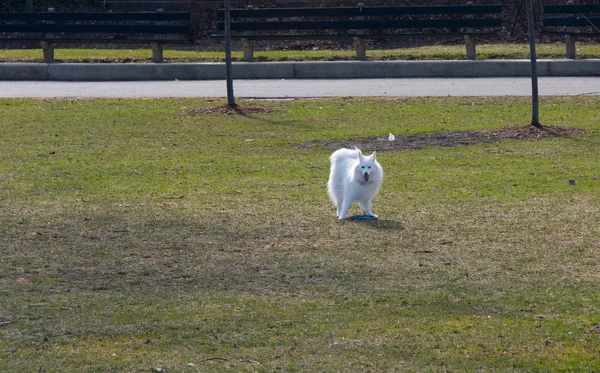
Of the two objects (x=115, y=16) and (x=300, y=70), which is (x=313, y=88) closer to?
(x=300, y=70)

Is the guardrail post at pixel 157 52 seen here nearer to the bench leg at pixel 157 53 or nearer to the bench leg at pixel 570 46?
the bench leg at pixel 157 53

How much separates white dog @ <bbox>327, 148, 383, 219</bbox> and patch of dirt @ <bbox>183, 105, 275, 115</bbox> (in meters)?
6.44

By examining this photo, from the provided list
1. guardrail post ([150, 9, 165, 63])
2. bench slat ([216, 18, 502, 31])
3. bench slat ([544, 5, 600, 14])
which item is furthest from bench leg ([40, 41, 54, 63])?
bench slat ([544, 5, 600, 14])

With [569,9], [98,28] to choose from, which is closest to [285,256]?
[98,28]

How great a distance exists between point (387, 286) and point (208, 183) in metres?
4.31

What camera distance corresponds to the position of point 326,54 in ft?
76.9

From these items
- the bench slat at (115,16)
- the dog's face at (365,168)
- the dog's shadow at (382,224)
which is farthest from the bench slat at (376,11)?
the dog's shadow at (382,224)

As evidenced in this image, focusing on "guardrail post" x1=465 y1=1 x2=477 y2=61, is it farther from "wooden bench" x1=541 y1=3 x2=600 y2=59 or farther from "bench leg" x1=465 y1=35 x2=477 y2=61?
"wooden bench" x1=541 y1=3 x2=600 y2=59

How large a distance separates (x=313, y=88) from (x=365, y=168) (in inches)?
390

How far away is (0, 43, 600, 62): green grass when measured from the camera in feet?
73.8

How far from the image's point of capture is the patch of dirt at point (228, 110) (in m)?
15.8

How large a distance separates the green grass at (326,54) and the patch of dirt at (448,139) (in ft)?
28.7

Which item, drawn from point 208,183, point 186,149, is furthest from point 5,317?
point 186,149

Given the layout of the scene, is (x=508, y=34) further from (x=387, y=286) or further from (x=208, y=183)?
(x=387, y=286)
